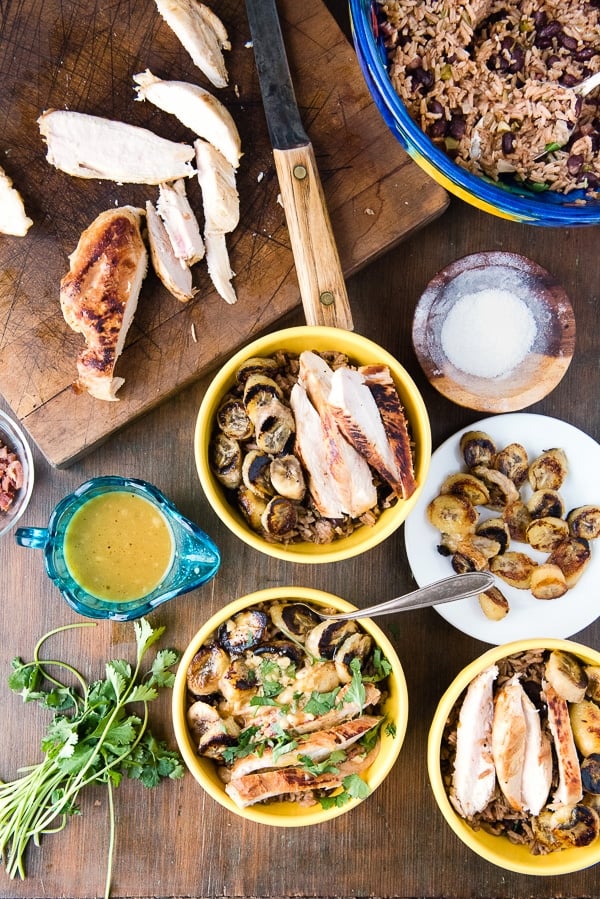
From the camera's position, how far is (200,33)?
6.48ft

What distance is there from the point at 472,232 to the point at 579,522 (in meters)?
0.84

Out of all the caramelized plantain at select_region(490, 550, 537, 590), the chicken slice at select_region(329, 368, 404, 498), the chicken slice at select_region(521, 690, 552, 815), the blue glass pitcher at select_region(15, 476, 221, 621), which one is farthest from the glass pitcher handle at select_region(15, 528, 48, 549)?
the chicken slice at select_region(521, 690, 552, 815)

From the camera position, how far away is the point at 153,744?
2174mm

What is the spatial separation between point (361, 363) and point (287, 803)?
108 cm

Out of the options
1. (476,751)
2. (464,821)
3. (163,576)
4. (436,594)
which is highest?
(163,576)

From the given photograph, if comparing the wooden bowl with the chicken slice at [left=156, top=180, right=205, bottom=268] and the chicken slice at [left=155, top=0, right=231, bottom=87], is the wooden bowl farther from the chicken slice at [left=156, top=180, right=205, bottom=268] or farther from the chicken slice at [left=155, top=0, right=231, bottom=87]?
the chicken slice at [left=155, top=0, right=231, bottom=87]

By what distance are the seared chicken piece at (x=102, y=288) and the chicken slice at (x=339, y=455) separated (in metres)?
0.49

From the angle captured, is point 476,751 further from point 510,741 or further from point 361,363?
point 361,363

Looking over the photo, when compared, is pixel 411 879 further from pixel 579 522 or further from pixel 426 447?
pixel 426 447

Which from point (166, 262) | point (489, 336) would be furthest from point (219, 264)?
point (489, 336)

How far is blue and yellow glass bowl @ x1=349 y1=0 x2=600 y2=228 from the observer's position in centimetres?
178

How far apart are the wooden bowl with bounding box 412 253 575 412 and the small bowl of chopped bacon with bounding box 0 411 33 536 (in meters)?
1.09

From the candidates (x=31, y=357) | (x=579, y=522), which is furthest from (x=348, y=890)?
(x=31, y=357)

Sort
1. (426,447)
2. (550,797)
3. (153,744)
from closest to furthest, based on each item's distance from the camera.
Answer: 1. (426,447)
2. (550,797)
3. (153,744)
